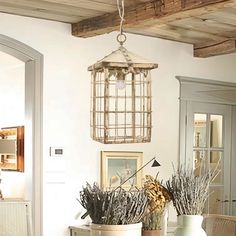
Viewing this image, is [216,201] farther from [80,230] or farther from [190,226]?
[190,226]

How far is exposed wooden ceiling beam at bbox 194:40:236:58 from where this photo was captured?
523 cm

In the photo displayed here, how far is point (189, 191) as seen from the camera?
91.1 inches

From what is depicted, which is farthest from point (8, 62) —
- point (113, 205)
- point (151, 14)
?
point (113, 205)

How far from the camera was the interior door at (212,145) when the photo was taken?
A: 5699mm

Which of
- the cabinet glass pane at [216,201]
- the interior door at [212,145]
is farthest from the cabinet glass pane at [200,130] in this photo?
the cabinet glass pane at [216,201]

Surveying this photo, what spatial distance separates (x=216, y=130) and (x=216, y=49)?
104cm

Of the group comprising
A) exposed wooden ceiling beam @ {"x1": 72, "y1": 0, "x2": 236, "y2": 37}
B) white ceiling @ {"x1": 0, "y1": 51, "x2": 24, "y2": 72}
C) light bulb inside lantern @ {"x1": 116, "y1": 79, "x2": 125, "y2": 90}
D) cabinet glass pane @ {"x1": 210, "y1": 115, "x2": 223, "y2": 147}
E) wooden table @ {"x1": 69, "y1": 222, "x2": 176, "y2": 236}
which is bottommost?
wooden table @ {"x1": 69, "y1": 222, "x2": 176, "y2": 236}

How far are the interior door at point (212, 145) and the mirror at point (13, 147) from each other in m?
2.20

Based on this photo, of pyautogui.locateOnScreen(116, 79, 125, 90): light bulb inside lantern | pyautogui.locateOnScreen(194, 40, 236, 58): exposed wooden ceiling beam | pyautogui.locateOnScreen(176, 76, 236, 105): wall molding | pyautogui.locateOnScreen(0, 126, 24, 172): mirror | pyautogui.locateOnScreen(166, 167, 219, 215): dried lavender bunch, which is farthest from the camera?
pyautogui.locateOnScreen(0, 126, 24, 172): mirror

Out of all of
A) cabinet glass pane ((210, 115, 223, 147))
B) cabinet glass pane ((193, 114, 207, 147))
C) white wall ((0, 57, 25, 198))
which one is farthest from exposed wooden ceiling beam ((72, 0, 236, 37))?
white wall ((0, 57, 25, 198))

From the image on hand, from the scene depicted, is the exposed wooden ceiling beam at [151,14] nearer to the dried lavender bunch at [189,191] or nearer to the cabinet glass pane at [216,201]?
the dried lavender bunch at [189,191]

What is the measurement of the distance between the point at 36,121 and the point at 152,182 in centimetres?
228

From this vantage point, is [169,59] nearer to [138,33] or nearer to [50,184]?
[138,33]

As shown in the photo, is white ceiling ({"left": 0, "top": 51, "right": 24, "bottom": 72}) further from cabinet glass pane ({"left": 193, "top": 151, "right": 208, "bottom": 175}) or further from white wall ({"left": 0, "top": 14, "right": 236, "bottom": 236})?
cabinet glass pane ({"left": 193, "top": 151, "right": 208, "bottom": 175})
